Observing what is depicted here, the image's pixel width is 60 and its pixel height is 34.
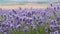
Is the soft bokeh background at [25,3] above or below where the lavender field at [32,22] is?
above

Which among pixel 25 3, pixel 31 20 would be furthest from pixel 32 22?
pixel 25 3

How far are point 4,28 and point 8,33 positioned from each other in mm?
44

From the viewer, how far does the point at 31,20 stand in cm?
88

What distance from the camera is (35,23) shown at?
3.05ft

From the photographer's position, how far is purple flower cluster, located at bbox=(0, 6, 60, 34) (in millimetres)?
863

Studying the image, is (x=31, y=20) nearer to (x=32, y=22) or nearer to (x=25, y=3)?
(x=32, y=22)

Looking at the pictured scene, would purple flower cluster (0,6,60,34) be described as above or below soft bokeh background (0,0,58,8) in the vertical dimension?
below

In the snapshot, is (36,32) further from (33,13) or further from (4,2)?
(4,2)

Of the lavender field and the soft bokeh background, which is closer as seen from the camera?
the lavender field

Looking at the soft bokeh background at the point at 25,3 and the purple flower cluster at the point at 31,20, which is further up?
the soft bokeh background at the point at 25,3

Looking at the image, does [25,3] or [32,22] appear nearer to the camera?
[32,22]

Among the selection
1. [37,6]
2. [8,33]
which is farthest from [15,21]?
[37,6]

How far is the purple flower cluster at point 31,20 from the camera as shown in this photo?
0.86 metres

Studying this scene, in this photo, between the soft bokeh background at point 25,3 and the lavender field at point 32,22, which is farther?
the soft bokeh background at point 25,3
